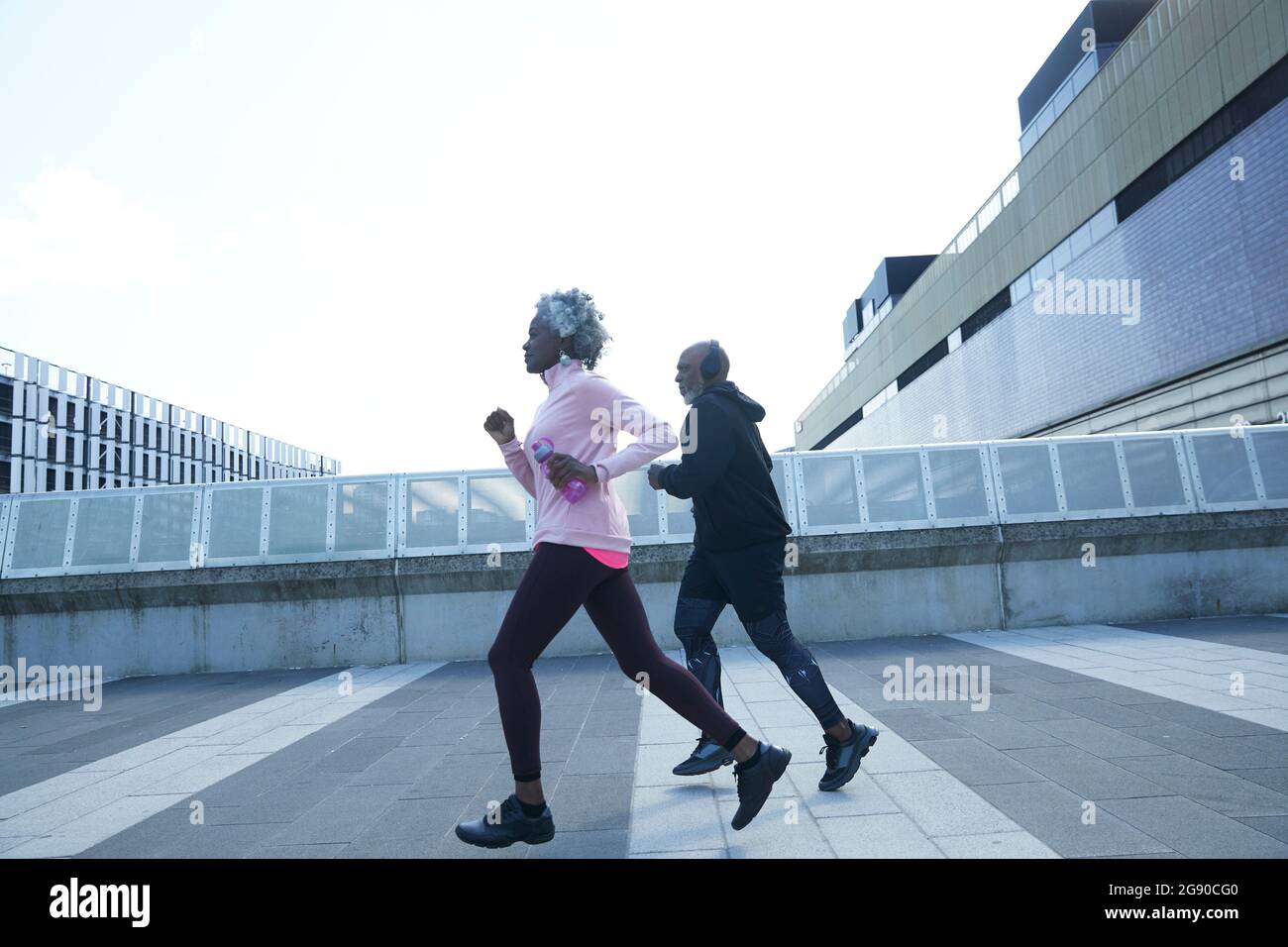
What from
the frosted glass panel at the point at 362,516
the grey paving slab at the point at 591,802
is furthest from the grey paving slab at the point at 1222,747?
the frosted glass panel at the point at 362,516

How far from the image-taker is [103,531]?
26.4 feet

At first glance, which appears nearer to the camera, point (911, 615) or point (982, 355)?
point (911, 615)

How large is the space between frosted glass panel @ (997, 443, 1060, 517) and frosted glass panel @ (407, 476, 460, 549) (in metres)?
5.84

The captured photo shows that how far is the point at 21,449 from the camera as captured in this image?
5656 centimetres

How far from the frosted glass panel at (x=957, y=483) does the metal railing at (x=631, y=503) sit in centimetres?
1

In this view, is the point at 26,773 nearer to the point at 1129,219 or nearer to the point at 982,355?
the point at 1129,219

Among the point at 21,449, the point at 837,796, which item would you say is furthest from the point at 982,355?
the point at 21,449

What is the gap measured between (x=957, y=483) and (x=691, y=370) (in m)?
5.68

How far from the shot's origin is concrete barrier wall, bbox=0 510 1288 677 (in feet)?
25.1

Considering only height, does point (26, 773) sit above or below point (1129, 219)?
below

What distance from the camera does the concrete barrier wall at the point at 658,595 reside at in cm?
764

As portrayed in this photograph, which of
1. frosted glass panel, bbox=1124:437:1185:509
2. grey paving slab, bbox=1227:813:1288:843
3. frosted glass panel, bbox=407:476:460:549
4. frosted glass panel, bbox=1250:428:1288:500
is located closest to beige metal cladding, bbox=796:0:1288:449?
frosted glass panel, bbox=1250:428:1288:500

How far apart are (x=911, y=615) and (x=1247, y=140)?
55.1ft

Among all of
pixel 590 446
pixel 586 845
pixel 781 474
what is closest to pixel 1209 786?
pixel 586 845
